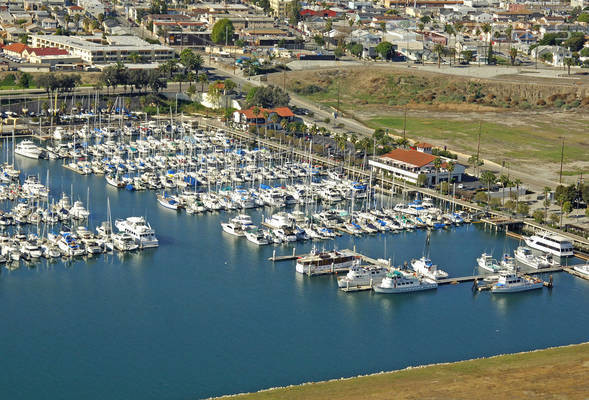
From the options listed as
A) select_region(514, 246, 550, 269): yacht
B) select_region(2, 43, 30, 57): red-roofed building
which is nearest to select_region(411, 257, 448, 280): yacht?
select_region(514, 246, 550, 269): yacht

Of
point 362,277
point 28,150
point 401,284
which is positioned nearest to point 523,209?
point 401,284

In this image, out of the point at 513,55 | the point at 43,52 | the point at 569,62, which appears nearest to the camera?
the point at 43,52

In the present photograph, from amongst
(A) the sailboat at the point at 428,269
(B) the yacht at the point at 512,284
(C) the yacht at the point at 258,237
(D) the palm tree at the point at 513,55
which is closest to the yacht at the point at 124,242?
(C) the yacht at the point at 258,237

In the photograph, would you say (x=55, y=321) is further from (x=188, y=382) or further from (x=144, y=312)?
(x=188, y=382)

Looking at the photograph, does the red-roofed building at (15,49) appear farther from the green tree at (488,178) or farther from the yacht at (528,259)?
the yacht at (528,259)

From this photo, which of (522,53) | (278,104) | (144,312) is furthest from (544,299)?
(522,53)

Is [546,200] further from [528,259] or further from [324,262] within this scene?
[324,262]
